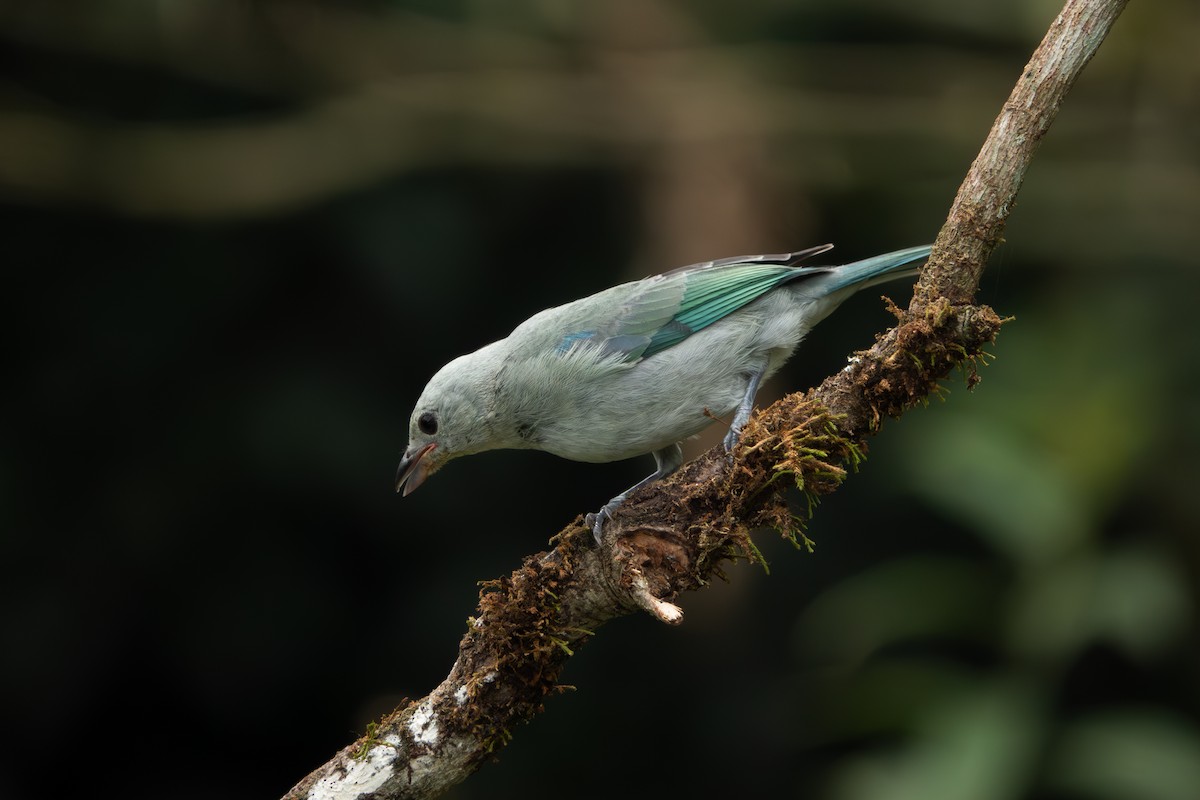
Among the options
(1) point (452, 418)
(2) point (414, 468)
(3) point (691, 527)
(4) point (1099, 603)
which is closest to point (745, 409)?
(3) point (691, 527)

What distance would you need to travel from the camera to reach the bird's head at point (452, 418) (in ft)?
16.1

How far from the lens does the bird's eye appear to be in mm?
4945

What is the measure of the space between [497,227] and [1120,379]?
4.12 metres

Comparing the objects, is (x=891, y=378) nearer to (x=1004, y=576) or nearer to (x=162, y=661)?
(x=1004, y=576)

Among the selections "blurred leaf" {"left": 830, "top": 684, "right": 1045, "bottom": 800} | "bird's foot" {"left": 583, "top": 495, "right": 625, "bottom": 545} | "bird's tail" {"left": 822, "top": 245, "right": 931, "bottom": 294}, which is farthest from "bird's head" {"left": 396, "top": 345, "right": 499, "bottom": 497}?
"blurred leaf" {"left": 830, "top": 684, "right": 1045, "bottom": 800}

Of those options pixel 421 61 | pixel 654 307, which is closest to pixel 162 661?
pixel 421 61

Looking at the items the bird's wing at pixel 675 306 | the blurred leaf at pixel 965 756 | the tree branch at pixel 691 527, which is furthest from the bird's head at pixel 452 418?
the blurred leaf at pixel 965 756

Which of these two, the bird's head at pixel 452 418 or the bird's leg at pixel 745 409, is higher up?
the bird's head at pixel 452 418

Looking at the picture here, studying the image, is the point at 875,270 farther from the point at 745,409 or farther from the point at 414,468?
the point at 414,468

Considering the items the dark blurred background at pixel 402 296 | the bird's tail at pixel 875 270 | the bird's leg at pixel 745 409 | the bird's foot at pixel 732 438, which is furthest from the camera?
the dark blurred background at pixel 402 296

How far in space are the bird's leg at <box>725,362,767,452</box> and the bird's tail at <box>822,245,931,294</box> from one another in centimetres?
42

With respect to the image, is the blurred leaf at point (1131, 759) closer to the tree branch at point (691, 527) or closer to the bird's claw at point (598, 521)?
the tree branch at point (691, 527)

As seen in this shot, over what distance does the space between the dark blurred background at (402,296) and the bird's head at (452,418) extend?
10.1 feet

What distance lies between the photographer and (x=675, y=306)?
4.98 m
